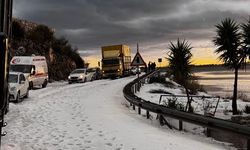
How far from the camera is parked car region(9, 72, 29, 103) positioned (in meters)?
21.7

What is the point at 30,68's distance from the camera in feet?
113

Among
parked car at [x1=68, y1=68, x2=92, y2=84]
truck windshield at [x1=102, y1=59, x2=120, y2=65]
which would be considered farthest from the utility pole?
truck windshield at [x1=102, y1=59, x2=120, y2=65]

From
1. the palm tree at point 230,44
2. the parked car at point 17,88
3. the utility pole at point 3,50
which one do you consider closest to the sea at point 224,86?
the palm tree at point 230,44

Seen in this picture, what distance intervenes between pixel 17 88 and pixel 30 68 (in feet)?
40.2

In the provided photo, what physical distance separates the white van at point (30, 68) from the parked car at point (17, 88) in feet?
25.7

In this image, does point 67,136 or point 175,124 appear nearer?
point 67,136

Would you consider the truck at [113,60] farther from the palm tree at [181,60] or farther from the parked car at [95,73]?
the palm tree at [181,60]

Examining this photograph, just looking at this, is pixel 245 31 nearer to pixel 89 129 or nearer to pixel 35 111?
pixel 35 111

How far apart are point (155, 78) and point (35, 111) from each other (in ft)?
86.1

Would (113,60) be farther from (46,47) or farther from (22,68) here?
(22,68)

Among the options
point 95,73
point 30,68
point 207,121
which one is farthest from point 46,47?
point 207,121

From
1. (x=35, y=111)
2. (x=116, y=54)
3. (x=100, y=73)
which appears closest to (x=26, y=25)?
(x=100, y=73)

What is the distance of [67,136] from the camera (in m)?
12.1

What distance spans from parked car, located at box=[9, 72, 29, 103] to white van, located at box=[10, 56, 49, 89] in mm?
7841
